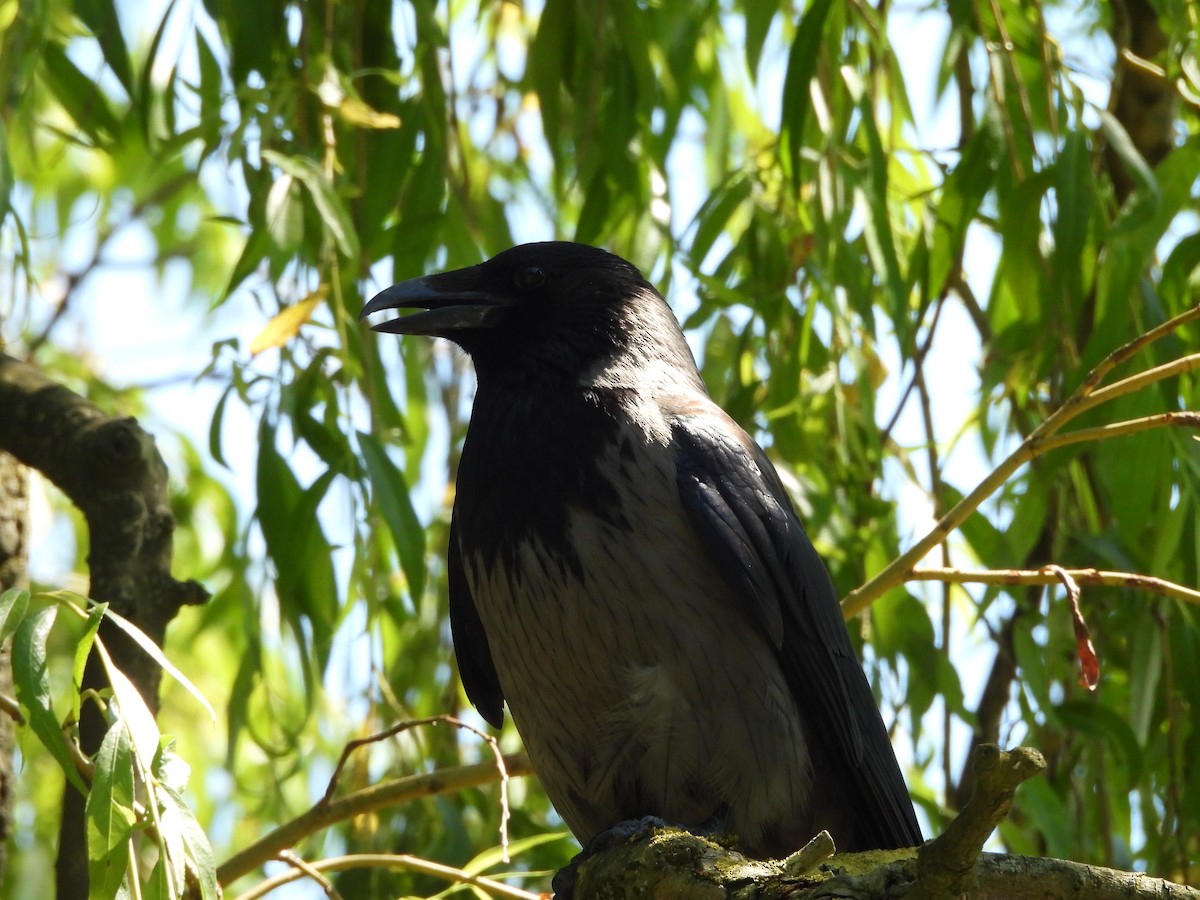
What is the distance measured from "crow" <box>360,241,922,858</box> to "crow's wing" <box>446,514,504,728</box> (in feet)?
0.28

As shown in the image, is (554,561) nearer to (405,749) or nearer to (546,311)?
(546,311)

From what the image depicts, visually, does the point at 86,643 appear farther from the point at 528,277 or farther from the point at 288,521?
the point at 528,277

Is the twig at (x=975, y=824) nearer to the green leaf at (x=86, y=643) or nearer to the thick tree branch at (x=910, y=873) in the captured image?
the thick tree branch at (x=910, y=873)

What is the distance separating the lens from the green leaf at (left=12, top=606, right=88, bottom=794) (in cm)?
229

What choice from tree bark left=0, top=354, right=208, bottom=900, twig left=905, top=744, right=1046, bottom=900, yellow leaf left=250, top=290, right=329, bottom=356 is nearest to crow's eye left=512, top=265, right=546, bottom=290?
yellow leaf left=250, top=290, right=329, bottom=356

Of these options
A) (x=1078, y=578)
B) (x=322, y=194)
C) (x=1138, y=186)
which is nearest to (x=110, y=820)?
(x=322, y=194)

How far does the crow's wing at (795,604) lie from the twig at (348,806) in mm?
704

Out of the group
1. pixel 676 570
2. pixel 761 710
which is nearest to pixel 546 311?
pixel 676 570

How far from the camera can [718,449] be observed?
131 inches

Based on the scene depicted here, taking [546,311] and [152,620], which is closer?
[152,620]

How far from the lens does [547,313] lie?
3721mm

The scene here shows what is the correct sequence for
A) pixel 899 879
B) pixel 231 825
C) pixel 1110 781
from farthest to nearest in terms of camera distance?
pixel 231 825 < pixel 1110 781 < pixel 899 879

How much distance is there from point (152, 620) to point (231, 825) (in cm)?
305

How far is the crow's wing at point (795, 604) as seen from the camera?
320 cm
